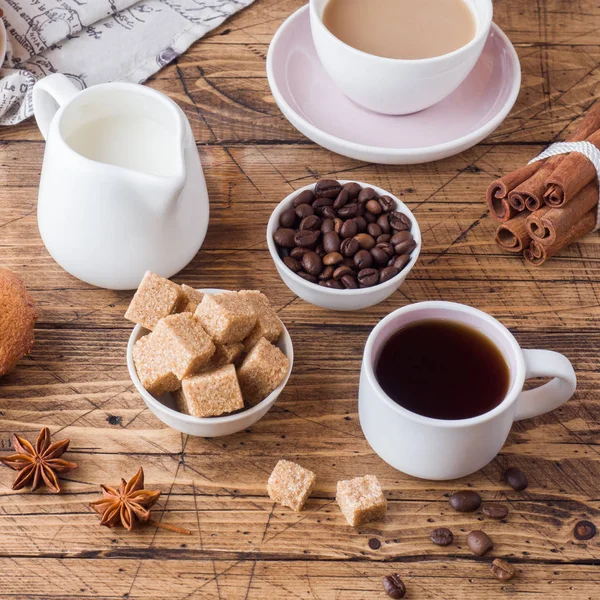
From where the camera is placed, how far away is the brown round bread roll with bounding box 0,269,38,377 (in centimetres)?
149

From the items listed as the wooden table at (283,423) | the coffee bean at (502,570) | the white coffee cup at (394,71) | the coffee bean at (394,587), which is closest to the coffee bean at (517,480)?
the wooden table at (283,423)

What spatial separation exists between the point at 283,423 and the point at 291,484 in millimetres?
156

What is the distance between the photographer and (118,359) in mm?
1586

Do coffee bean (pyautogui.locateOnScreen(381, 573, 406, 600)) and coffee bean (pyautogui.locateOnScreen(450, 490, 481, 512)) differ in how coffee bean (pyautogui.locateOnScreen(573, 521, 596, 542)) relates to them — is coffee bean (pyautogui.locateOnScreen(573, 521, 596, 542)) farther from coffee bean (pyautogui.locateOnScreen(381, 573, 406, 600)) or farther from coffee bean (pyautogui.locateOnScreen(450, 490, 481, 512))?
coffee bean (pyautogui.locateOnScreen(381, 573, 406, 600))

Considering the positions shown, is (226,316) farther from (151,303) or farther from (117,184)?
(117,184)

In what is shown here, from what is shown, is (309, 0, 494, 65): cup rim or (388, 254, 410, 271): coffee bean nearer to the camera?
(388, 254, 410, 271): coffee bean

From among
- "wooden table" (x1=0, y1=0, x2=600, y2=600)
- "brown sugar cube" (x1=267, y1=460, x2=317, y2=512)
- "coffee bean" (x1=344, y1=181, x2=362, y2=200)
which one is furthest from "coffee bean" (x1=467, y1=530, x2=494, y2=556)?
"coffee bean" (x1=344, y1=181, x2=362, y2=200)

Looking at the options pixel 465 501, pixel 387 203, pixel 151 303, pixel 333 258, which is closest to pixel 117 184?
pixel 151 303

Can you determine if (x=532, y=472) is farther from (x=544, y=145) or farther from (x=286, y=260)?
(x=544, y=145)

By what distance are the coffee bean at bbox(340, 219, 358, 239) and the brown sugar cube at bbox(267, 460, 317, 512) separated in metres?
0.47

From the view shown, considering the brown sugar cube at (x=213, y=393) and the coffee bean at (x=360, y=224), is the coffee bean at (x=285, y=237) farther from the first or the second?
the brown sugar cube at (x=213, y=393)

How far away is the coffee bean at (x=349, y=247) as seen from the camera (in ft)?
5.25

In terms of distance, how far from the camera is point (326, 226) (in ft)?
5.36

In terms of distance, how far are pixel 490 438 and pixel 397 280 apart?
383mm
